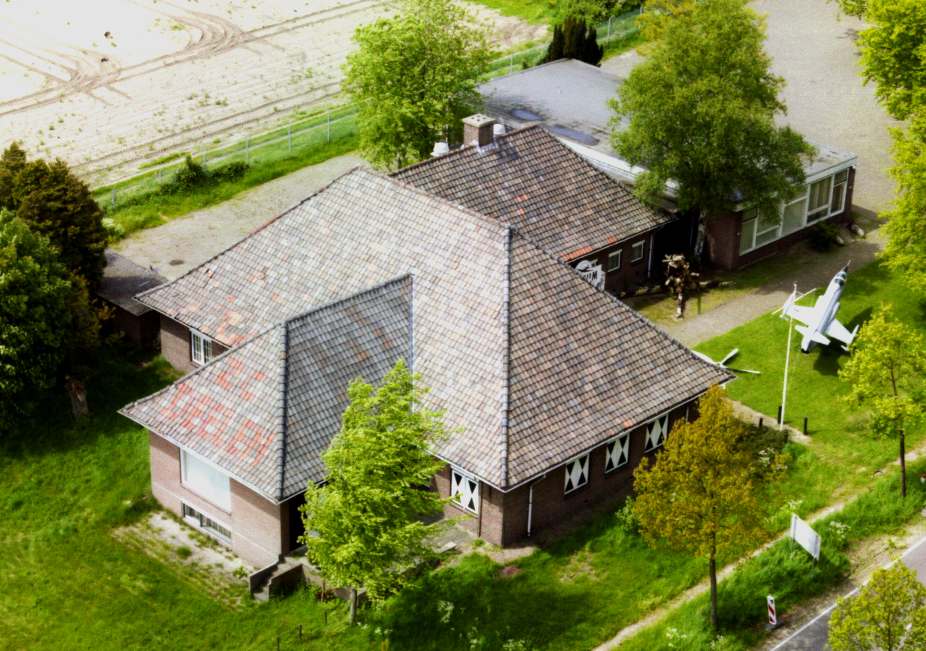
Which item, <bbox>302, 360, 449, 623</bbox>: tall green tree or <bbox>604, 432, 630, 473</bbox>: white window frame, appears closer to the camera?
<bbox>302, 360, 449, 623</bbox>: tall green tree

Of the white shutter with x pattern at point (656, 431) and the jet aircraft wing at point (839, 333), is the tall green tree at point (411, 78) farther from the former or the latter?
the white shutter with x pattern at point (656, 431)

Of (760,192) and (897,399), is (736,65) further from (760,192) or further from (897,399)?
(897,399)

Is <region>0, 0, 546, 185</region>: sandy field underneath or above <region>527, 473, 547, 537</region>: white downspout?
above

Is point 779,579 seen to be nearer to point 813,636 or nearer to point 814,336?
point 813,636

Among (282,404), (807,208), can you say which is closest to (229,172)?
(807,208)

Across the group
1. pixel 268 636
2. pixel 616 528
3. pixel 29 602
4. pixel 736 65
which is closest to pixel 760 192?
pixel 736 65

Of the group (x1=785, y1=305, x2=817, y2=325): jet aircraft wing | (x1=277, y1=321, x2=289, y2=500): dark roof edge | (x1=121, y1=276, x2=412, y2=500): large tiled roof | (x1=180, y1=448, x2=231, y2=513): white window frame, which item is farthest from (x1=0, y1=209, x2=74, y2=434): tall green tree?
(x1=785, y1=305, x2=817, y2=325): jet aircraft wing

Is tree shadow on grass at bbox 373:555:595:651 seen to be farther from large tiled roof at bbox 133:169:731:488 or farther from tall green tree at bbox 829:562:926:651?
tall green tree at bbox 829:562:926:651
